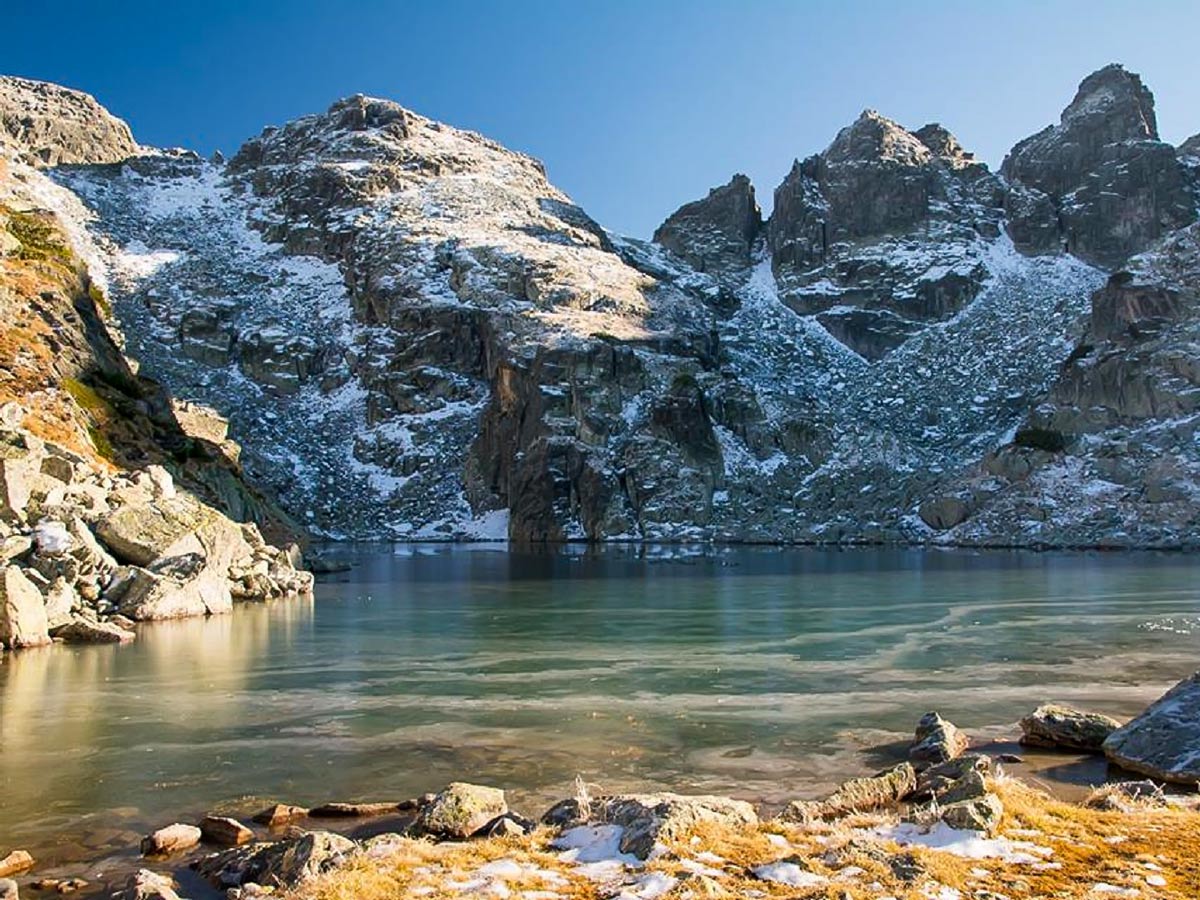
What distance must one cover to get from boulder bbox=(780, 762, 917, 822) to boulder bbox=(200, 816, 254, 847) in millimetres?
7848

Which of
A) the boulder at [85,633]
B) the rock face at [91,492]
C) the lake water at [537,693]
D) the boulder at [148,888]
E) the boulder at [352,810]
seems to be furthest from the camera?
the rock face at [91,492]

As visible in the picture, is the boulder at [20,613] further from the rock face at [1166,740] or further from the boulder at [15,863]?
the rock face at [1166,740]

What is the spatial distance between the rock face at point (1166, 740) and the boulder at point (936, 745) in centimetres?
264

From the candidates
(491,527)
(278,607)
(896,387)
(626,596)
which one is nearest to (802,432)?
(896,387)

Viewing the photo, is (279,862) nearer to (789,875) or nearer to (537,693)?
(789,875)

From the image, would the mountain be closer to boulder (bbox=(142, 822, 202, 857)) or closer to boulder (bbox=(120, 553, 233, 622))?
boulder (bbox=(120, 553, 233, 622))

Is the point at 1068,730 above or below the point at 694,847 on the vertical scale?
below

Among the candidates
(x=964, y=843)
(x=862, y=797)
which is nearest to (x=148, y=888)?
(x=964, y=843)

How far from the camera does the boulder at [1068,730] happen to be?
18125 mm

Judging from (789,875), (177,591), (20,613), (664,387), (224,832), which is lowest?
(224,832)

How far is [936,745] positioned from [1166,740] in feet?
12.8

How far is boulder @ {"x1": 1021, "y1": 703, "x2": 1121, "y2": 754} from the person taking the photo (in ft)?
59.5

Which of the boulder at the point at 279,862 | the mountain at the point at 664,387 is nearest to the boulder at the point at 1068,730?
the boulder at the point at 279,862

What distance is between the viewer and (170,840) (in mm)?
13023
